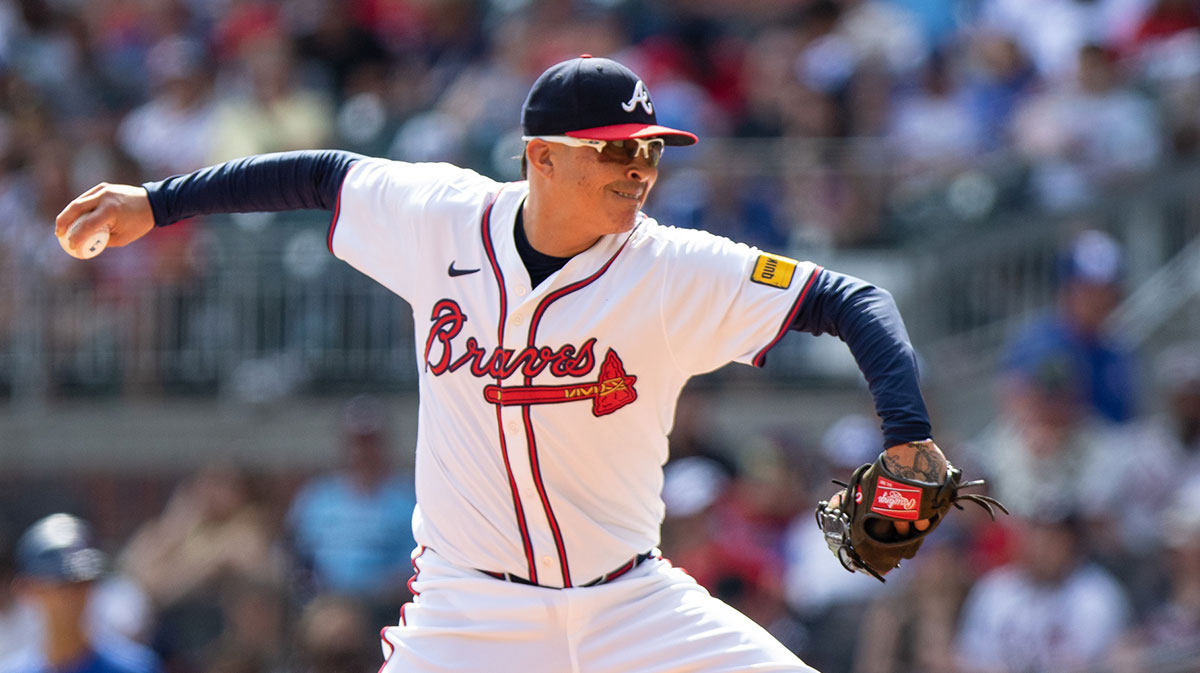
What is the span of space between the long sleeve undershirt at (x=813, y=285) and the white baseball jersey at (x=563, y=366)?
0.27ft

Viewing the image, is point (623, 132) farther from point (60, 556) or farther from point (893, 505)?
point (60, 556)

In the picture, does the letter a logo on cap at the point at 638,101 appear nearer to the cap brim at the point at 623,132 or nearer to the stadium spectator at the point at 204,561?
the cap brim at the point at 623,132

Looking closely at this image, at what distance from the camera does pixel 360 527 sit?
8914 millimetres

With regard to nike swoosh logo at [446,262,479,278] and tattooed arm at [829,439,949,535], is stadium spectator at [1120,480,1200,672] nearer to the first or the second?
tattooed arm at [829,439,949,535]

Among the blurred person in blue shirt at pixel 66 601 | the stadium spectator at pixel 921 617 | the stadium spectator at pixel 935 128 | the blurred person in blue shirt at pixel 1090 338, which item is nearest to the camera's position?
the blurred person in blue shirt at pixel 66 601

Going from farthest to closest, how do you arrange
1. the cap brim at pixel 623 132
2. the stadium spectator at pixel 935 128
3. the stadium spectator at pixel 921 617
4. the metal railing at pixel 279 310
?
the stadium spectator at pixel 935 128 → the metal railing at pixel 279 310 → the stadium spectator at pixel 921 617 → the cap brim at pixel 623 132

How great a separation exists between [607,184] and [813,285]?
59cm

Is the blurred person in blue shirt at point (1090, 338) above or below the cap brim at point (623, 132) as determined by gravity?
below

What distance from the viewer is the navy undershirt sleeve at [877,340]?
155 inches

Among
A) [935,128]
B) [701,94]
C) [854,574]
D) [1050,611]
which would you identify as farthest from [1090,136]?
[1050,611]

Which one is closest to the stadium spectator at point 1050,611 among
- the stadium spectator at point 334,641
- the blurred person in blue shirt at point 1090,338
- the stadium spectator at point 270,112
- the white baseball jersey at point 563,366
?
the blurred person in blue shirt at point 1090,338

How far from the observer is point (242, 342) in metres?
10.8

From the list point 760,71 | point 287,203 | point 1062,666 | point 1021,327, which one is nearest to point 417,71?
point 760,71

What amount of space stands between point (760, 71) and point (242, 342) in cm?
393
